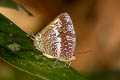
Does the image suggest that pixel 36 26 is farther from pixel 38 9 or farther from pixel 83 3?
pixel 83 3

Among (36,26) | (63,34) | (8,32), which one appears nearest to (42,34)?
(63,34)

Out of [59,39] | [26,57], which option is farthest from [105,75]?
[26,57]

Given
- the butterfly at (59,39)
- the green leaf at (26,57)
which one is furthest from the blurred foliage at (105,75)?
the green leaf at (26,57)

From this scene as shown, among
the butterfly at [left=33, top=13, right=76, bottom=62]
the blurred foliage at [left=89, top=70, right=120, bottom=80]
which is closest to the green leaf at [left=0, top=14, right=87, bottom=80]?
the butterfly at [left=33, top=13, right=76, bottom=62]

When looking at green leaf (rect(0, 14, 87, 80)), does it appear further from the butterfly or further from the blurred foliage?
the blurred foliage

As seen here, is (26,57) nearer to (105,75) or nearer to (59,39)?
(59,39)
